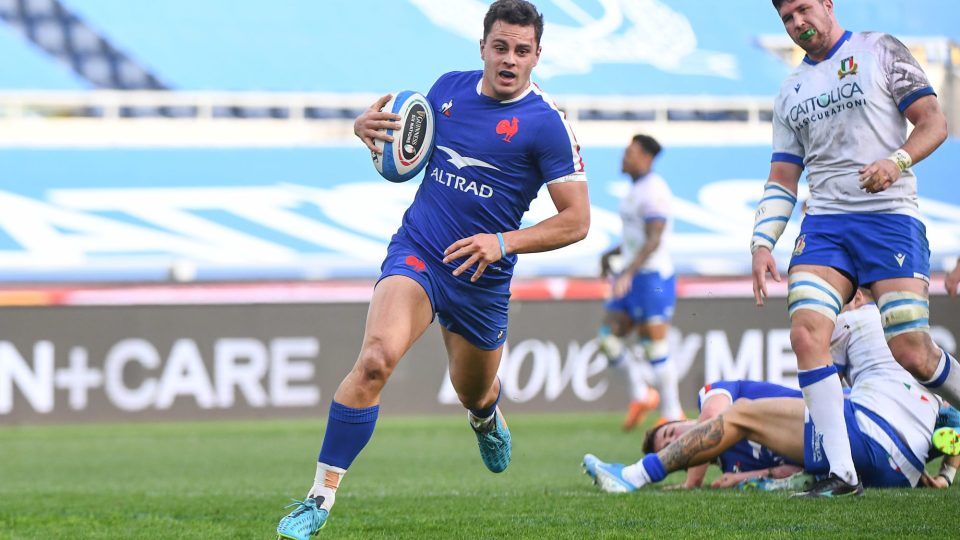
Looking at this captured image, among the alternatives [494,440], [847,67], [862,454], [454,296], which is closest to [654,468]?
[494,440]

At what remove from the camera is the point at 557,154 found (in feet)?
19.1

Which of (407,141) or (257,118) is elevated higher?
(257,118)

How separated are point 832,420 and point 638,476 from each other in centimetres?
115

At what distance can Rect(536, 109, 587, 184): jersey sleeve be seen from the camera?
5.81m

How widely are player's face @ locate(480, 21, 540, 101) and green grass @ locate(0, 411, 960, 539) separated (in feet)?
6.19

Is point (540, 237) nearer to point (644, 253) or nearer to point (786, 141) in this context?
point (786, 141)

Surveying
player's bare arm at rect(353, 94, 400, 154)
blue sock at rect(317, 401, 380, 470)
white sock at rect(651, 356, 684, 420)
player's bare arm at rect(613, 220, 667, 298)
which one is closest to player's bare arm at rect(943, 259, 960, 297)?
player's bare arm at rect(353, 94, 400, 154)

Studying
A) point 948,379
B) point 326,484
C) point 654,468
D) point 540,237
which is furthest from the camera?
point 654,468

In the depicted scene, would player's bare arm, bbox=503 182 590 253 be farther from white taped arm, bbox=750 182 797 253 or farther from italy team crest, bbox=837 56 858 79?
italy team crest, bbox=837 56 858 79

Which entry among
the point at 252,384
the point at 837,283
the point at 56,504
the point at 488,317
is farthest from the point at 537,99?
the point at 252,384

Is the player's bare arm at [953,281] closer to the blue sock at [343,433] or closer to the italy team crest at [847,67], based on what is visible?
the italy team crest at [847,67]

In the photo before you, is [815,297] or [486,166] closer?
[486,166]

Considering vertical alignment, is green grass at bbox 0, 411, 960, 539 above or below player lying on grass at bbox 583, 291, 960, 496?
below

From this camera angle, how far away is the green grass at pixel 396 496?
5613 mm
